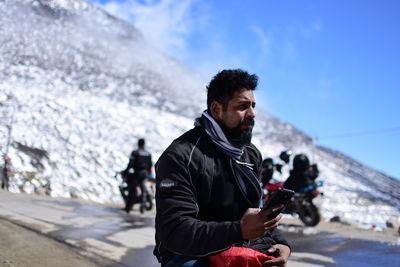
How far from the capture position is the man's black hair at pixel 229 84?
1927 millimetres

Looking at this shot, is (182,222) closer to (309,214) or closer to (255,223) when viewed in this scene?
(255,223)

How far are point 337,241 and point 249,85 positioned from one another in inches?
197

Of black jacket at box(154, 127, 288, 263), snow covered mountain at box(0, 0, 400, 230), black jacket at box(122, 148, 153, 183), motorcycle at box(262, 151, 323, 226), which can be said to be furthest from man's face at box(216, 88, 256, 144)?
black jacket at box(122, 148, 153, 183)

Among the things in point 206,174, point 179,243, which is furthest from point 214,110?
point 179,243

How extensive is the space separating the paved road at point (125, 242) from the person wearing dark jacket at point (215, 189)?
2623 millimetres

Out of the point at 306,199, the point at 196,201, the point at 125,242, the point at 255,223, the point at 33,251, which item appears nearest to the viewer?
the point at 255,223

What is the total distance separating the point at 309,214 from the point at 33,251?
577 centimetres

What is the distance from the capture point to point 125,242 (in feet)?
17.4

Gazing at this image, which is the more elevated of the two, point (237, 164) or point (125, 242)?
point (237, 164)

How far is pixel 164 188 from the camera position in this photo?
1.70 meters

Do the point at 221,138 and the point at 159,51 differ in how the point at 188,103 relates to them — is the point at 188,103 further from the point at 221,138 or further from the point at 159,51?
the point at 221,138

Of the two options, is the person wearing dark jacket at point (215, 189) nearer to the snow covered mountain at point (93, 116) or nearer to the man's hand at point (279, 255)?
the man's hand at point (279, 255)

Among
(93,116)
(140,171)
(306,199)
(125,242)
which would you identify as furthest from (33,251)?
(93,116)

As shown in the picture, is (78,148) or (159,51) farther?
(159,51)
